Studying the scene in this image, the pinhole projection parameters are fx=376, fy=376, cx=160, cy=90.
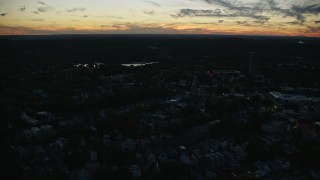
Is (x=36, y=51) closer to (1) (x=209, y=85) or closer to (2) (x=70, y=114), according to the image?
(1) (x=209, y=85)

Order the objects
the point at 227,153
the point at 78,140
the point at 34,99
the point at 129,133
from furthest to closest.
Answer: the point at 34,99, the point at 129,133, the point at 78,140, the point at 227,153

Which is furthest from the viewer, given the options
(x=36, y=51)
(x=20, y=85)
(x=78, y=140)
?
(x=36, y=51)

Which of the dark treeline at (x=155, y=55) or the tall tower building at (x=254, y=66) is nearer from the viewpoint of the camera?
the tall tower building at (x=254, y=66)

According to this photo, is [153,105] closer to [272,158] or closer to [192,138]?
[192,138]

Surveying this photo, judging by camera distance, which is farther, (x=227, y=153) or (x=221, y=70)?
(x=221, y=70)

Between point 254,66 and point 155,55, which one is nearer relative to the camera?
point 254,66

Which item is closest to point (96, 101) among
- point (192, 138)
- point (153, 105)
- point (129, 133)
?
point (153, 105)

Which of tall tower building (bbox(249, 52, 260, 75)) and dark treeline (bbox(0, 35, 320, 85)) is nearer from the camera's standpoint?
tall tower building (bbox(249, 52, 260, 75))

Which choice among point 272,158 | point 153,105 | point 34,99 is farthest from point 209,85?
point 272,158

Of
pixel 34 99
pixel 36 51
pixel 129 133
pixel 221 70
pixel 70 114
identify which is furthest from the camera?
pixel 36 51
